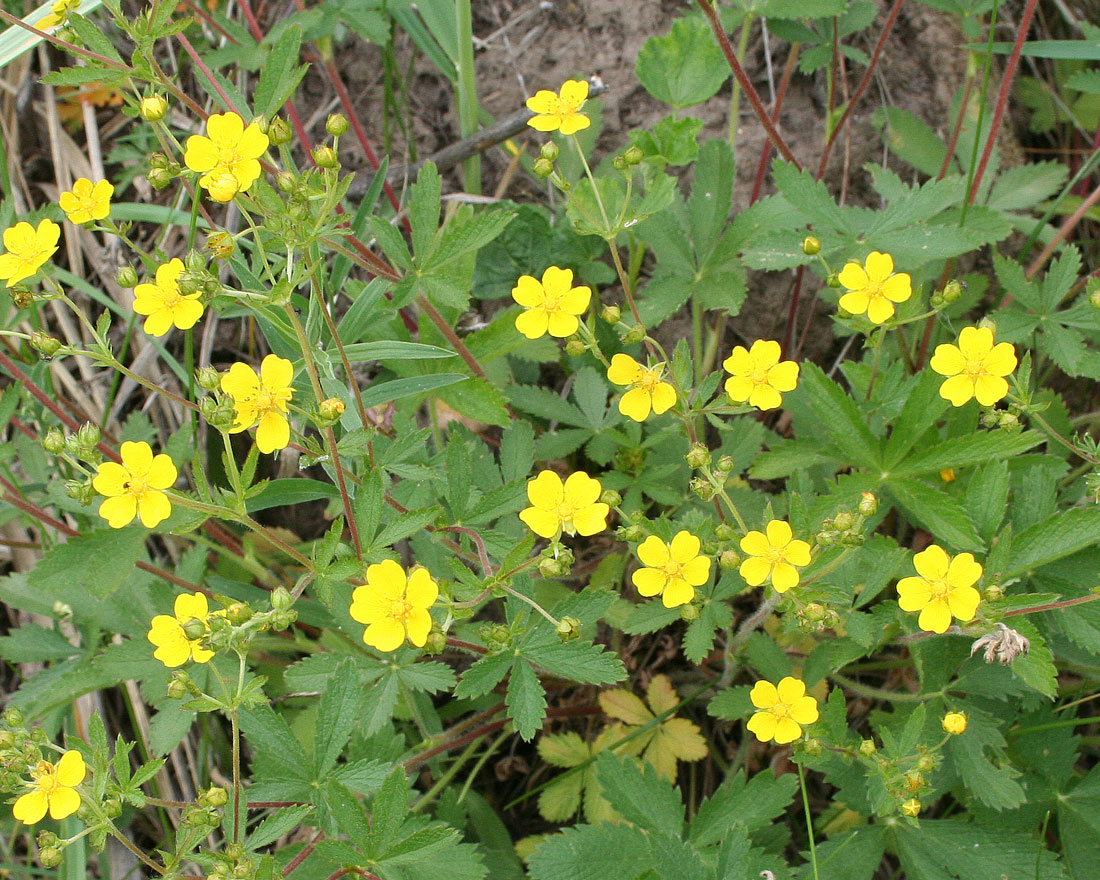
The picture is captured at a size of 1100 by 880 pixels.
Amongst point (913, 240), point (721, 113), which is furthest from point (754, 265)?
point (721, 113)

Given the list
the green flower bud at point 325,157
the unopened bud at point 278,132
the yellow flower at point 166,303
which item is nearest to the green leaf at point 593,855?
the yellow flower at point 166,303

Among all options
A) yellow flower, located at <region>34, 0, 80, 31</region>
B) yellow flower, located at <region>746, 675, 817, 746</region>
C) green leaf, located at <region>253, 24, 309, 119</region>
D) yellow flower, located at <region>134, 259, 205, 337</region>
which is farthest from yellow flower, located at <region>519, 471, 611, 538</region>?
yellow flower, located at <region>34, 0, 80, 31</region>

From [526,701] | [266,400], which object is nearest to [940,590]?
[526,701]

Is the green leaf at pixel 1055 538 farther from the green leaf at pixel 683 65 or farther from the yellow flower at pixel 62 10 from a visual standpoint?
the yellow flower at pixel 62 10

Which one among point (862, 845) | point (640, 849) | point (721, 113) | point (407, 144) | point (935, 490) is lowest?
point (862, 845)

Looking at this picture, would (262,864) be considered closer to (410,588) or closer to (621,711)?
(410,588)
